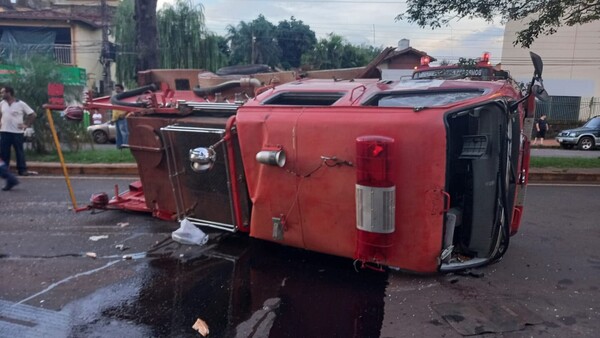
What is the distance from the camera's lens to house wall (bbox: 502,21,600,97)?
109 feet

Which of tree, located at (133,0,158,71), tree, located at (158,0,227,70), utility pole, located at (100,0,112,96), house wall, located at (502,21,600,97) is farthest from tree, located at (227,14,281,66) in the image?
tree, located at (133,0,158,71)

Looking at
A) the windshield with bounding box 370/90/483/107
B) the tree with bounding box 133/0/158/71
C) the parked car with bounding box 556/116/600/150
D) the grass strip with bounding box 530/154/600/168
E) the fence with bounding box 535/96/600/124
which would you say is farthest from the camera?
the fence with bounding box 535/96/600/124

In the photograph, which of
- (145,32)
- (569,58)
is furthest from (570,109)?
(145,32)

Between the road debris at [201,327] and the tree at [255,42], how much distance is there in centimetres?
4753

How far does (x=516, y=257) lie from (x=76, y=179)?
7498mm

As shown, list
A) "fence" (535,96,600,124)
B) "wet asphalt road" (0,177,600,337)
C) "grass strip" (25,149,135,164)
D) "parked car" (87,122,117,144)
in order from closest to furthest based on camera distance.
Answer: "wet asphalt road" (0,177,600,337) → "grass strip" (25,149,135,164) → "parked car" (87,122,117,144) → "fence" (535,96,600,124)

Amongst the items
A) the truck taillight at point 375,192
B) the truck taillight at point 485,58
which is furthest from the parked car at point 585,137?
the truck taillight at point 375,192

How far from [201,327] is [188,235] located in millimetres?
1849

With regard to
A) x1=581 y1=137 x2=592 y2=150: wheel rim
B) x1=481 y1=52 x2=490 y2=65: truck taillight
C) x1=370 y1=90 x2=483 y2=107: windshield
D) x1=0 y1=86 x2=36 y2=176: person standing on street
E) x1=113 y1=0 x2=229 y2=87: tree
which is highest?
x1=113 y1=0 x2=229 y2=87: tree

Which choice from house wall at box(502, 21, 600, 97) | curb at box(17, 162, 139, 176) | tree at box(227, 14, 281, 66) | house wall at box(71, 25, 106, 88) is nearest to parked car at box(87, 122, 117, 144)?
curb at box(17, 162, 139, 176)

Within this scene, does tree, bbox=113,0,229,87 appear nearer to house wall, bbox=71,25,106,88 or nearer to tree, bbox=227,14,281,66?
house wall, bbox=71,25,106,88

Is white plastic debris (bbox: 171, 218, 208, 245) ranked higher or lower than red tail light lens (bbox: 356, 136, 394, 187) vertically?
lower

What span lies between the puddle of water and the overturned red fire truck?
0.33 meters

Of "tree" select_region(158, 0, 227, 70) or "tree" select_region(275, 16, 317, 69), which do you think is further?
"tree" select_region(275, 16, 317, 69)
